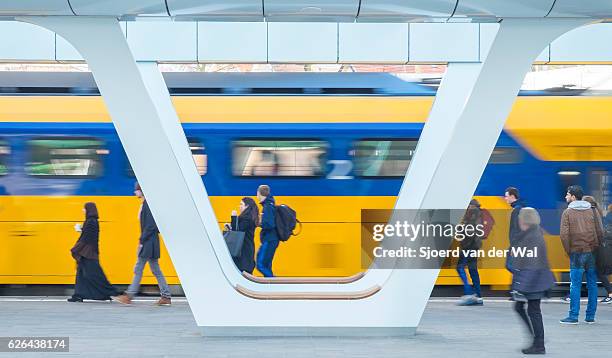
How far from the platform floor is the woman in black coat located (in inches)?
40.9

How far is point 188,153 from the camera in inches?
416

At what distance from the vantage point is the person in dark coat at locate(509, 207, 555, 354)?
9.30 m

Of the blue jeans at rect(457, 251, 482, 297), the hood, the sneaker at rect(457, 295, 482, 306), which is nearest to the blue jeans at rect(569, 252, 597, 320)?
the hood

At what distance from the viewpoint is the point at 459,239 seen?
14648 mm

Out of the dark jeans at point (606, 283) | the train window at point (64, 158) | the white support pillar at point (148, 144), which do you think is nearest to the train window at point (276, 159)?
the train window at point (64, 158)

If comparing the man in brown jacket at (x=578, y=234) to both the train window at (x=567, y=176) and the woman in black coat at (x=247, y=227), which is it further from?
the woman in black coat at (x=247, y=227)

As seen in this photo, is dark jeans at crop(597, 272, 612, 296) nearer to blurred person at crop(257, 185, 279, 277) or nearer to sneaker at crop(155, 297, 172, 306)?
blurred person at crop(257, 185, 279, 277)

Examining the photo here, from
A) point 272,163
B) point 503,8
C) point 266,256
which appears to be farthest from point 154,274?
point 503,8

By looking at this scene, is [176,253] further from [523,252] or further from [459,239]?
[459,239]

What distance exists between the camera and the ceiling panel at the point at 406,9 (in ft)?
28.7

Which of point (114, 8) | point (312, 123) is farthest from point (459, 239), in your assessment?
point (114, 8)

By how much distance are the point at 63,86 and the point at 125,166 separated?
161 cm

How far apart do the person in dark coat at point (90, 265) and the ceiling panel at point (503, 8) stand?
6.67m

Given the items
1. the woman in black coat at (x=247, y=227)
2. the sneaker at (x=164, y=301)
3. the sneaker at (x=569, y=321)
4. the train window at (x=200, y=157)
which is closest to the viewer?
the sneaker at (x=569, y=321)
